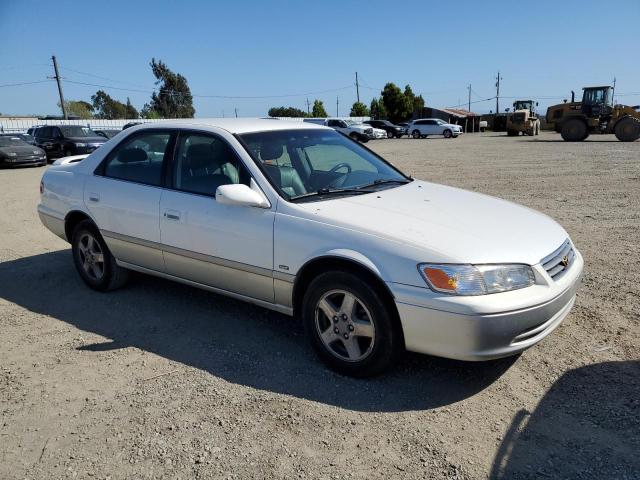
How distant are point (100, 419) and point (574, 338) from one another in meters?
3.26

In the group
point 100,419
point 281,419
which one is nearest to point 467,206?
point 281,419

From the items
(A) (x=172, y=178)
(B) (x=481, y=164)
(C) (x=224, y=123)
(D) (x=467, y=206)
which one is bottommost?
(B) (x=481, y=164)

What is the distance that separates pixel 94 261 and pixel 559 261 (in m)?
4.07

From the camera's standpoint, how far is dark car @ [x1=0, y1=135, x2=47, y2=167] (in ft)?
62.5

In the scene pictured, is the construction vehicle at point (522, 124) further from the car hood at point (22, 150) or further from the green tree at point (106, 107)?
the green tree at point (106, 107)

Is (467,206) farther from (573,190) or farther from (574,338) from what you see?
(573,190)

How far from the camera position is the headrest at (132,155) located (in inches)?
177

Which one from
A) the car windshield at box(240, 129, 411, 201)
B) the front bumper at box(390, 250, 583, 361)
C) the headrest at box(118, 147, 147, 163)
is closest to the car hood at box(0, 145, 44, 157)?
the headrest at box(118, 147, 147, 163)

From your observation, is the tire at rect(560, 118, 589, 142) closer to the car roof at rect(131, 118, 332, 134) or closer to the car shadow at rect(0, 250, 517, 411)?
the car roof at rect(131, 118, 332, 134)

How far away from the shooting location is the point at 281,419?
287 cm

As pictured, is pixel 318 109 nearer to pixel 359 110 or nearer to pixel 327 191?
pixel 359 110

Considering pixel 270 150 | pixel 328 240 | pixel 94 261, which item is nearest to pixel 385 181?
pixel 270 150

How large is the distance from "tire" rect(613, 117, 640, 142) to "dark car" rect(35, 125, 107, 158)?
83.8 ft

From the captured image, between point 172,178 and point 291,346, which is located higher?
point 172,178
